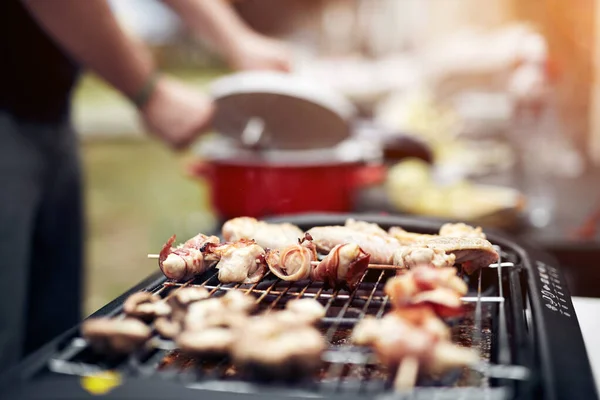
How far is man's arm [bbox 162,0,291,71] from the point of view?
2.69 m

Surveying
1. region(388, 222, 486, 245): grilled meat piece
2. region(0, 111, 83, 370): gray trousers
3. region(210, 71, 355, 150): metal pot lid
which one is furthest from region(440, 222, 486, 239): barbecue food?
region(0, 111, 83, 370): gray trousers

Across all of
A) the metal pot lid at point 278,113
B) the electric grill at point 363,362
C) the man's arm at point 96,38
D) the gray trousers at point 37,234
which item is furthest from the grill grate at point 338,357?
the gray trousers at point 37,234

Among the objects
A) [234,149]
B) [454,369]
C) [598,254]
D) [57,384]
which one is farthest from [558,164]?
[57,384]

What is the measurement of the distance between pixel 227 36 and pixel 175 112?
0.59 m

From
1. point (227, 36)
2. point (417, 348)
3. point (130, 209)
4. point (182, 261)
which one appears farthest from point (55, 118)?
point (130, 209)

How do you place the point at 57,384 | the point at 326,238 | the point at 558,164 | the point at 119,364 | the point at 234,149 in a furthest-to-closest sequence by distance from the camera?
the point at 558,164 → the point at 234,149 → the point at 326,238 → the point at 119,364 → the point at 57,384

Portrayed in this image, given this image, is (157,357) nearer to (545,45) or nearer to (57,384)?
(57,384)

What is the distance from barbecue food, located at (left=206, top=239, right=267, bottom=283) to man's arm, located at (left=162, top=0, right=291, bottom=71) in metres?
1.64

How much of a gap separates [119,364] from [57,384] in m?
0.11

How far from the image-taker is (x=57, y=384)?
2.56 feet

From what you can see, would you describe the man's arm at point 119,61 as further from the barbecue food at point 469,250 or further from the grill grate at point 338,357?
the barbecue food at point 469,250

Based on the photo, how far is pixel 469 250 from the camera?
121 centimetres

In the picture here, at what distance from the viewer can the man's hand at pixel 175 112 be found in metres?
2.28

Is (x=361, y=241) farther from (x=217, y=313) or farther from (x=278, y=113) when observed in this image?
(x=278, y=113)
